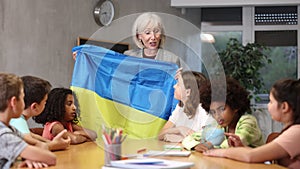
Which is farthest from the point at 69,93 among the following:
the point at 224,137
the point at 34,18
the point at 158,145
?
the point at 34,18

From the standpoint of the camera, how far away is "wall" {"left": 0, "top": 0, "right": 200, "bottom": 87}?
425 cm

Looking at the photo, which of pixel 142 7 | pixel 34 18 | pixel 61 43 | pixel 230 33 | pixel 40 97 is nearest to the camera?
pixel 40 97

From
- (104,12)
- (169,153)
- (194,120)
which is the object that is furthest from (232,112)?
(104,12)

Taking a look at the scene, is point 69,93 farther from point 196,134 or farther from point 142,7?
point 142,7

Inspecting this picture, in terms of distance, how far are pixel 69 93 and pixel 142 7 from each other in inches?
161

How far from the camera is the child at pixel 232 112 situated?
263 centimetres

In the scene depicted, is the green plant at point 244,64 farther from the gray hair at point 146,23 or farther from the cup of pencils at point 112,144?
the cup of pencils at point 112,144

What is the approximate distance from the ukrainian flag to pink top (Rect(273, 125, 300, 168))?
88 cm

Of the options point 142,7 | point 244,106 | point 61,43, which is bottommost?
point 244,106

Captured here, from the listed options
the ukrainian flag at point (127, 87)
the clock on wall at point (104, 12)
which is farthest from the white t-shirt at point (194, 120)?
the clock on wall at point (104, 12)

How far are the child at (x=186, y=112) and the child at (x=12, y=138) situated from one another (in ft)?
3.42

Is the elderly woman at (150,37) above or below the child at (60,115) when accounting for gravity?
above

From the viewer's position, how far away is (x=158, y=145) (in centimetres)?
269

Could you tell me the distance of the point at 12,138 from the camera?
187cm
